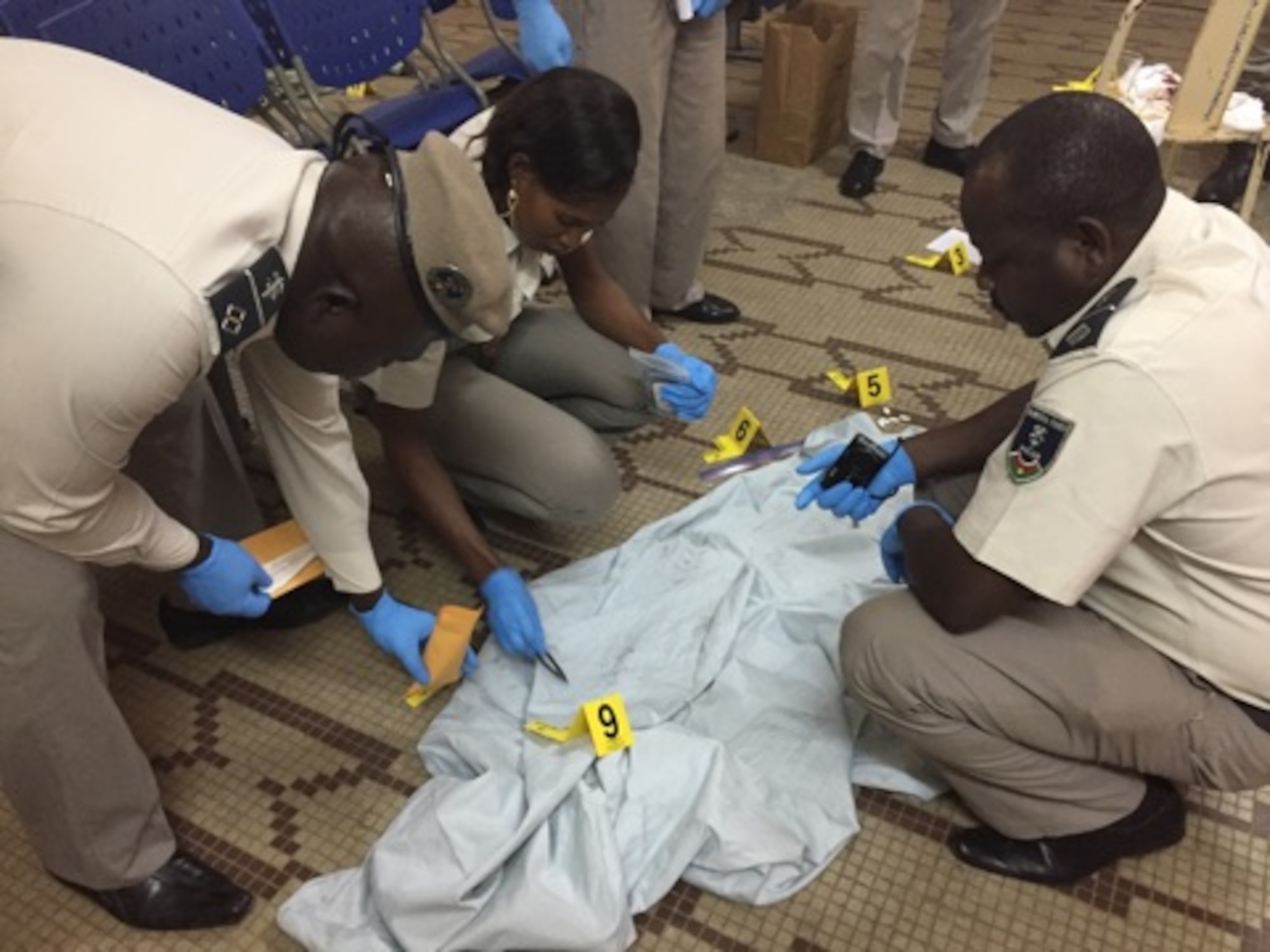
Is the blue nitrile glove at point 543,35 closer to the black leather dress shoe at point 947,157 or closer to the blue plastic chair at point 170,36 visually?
the blue plastic chair at point 170,36

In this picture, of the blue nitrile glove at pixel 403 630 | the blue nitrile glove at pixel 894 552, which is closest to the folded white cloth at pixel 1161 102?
the blue nitrile glove at pixel 894 552

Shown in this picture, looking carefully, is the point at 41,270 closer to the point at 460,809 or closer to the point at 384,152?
the point at 384,152

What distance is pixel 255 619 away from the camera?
155 cm

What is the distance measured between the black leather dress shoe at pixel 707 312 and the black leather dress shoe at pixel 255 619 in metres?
1.07

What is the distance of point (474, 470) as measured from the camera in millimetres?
1691

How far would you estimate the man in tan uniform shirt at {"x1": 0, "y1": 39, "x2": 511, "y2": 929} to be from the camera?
82 cm

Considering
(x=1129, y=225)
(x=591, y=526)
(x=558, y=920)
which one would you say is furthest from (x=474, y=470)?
(x=1129, y=225)

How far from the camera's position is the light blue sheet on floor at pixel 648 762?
1132 millimetres

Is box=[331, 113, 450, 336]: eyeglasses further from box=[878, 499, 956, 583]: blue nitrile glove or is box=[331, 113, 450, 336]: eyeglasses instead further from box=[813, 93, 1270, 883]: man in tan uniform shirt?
box=[878, 499, 956, 583]: blue nitrile glove

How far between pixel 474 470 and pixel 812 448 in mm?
593

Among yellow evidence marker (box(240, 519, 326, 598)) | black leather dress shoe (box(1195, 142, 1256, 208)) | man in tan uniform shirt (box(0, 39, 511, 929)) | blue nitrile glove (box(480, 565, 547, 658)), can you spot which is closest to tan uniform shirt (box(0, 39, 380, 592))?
man in tan uniform shirt (box(0, 39, 511, 929))

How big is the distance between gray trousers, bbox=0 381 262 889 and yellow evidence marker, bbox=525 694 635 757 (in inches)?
19.0

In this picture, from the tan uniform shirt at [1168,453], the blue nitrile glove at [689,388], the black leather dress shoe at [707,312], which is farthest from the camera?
the black leather dress shoe at [707,312]

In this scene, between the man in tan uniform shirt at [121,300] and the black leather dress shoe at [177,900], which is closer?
the man in tan uniform shirt at [121,300]
